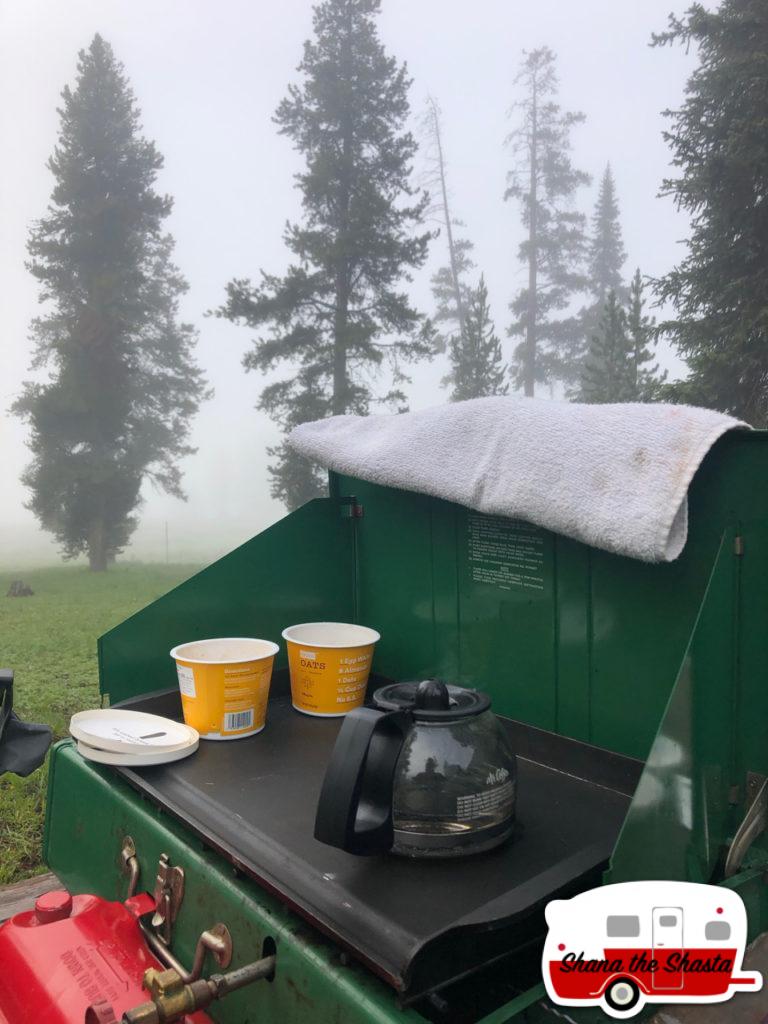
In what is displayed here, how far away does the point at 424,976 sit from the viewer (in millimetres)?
611

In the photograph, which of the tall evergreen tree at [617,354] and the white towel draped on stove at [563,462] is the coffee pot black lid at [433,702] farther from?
the tall evergreen tree at [617,354]

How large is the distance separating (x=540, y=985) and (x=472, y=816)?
20cm

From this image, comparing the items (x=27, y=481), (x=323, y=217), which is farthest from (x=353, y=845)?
(x=27, y=481)

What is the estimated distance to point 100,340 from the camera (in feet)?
22.1

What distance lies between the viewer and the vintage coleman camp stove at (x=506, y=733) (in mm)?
680

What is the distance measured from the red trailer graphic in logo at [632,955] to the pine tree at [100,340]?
6.70 metres

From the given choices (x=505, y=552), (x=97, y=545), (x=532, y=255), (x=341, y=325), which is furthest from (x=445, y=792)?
(x=97, y=545)

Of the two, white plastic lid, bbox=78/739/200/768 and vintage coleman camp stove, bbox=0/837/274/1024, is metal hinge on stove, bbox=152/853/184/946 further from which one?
white plastic lid, bbox=78/739/200/768

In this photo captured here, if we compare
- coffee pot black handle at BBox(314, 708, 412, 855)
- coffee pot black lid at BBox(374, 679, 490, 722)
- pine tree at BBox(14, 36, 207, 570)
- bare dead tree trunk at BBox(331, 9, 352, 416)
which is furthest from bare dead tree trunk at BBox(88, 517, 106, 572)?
coffee pot black handle at BBox(314, 708, 412, 855)

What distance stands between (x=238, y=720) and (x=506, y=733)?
1.51ft

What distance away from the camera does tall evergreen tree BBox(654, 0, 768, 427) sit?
15.6 feet

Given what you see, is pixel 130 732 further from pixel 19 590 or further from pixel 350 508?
pixel 19 590

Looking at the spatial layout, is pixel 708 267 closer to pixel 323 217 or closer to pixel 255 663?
pixel 323 217

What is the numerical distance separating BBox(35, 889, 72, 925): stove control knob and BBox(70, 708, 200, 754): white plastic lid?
0.20 m
